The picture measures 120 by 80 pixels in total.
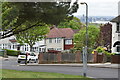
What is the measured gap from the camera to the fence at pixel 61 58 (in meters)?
44.4

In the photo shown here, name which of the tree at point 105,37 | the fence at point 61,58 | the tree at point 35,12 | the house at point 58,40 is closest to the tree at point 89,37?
the tree at point 105,37

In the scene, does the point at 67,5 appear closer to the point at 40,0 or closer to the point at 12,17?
the point at 40,0

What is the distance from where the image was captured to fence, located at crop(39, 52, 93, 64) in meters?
44.4

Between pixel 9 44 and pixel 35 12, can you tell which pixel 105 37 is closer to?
pixel 9 44

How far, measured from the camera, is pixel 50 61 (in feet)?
146

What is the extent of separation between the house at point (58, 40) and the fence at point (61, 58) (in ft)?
127

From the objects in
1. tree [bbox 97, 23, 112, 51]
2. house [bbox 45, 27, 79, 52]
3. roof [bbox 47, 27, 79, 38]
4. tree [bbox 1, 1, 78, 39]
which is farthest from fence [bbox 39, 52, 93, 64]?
tree [bbox 97, 23, 112, 51]

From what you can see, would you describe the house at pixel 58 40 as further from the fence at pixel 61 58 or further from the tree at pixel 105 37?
the fence at pixel 61 58

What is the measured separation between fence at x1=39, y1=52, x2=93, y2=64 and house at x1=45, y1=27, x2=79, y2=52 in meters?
38.6

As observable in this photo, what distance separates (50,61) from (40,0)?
23993mm

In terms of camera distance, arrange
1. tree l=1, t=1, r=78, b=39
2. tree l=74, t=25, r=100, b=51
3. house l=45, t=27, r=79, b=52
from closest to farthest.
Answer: tree l=1, t=1, r=78, b=39
tree l=74, t=25, r=100, b=51
house l=45, t=27, r=79, b=52

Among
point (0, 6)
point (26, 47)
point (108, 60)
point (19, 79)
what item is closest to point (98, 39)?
point (26, 47)

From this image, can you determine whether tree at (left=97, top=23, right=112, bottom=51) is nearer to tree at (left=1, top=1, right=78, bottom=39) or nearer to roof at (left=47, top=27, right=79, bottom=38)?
roof at (left=47, top=27, right=79, bottom=38)

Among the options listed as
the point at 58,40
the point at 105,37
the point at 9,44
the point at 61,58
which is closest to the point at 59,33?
the point at 58,40
